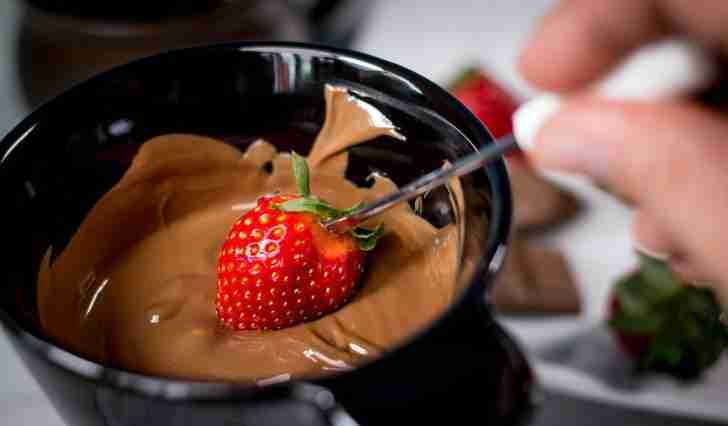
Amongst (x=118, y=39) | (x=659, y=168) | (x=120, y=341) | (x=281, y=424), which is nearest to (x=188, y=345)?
(x=120, y=341)

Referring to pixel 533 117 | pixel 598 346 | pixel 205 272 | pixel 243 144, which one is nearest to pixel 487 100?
pixel 598 346

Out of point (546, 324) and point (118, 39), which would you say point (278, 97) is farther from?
point (546, 324)

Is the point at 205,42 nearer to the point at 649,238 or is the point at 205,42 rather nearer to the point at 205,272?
the point at 205,272

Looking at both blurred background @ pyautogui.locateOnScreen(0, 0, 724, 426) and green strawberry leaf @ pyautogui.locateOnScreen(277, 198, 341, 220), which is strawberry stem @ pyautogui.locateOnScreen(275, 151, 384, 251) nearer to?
green strawberry leaf @ pyautogui.locateOnScreen(277, 198, 341, 220)

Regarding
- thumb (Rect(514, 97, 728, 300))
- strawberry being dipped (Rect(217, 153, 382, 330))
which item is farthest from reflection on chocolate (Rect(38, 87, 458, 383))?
thumb (Rect(514, 97, 728, 300))

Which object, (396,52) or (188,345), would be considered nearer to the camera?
(188,345)
